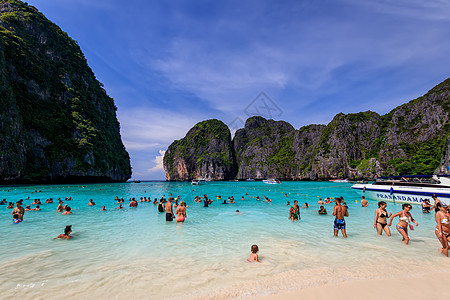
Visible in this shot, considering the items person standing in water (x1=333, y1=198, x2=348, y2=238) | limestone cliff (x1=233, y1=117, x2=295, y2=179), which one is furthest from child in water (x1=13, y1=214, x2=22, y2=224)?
limestone cliff (x1=233, y1=117, x2=295, y2=179)

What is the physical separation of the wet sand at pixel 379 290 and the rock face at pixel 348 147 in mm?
67280

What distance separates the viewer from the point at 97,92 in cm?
9869

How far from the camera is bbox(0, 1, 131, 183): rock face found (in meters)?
55.6

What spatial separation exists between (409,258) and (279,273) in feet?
15.8

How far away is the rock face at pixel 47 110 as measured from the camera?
55594 millimetres

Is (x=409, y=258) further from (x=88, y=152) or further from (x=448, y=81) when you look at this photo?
(x=448, y=81)

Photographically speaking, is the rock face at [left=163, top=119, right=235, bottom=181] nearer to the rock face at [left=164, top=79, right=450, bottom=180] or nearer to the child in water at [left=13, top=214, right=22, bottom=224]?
the rock face at [left=164, top=79, right=450, bottom=180]

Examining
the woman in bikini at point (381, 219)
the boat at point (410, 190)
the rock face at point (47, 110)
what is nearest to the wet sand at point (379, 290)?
the woman in bikini at point (381, 219)

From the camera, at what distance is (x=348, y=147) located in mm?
110125

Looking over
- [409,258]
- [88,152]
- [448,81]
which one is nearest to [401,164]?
[448,81]

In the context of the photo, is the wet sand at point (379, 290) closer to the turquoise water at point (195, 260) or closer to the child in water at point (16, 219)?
the turquoise water at point (195, 260)

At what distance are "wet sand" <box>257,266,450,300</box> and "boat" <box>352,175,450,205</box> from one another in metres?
18.6

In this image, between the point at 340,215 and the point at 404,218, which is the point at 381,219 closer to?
the point at 404,218

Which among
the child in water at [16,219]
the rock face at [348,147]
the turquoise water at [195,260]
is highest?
the rock face at [348,147]
